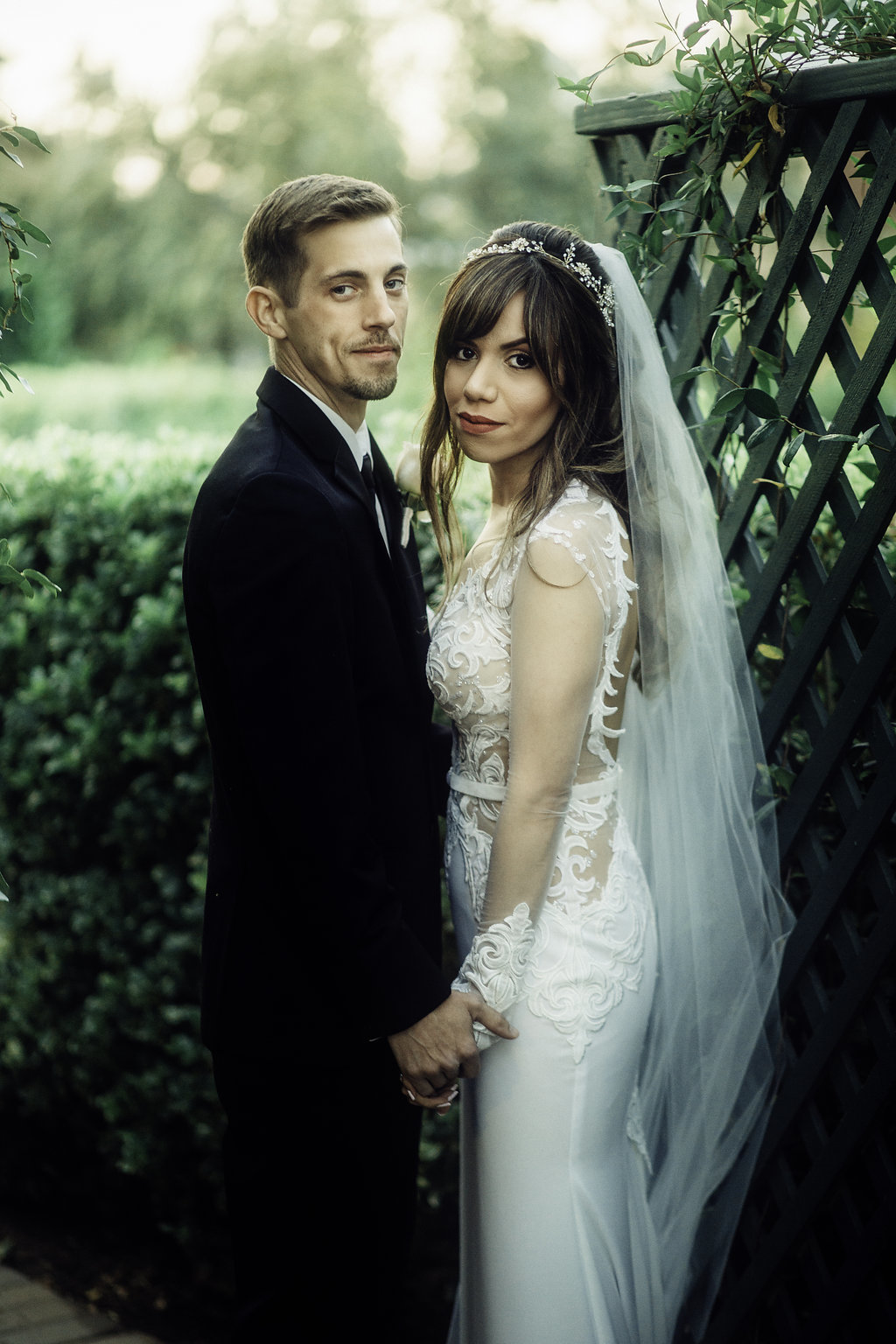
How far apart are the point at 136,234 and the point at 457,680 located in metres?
25.2

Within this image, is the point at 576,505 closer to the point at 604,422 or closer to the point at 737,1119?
the point at 604,422

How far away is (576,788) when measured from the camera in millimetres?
2309

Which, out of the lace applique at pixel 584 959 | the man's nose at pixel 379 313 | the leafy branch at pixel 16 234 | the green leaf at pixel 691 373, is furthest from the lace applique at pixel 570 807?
the leafy branch at pixel 16 234

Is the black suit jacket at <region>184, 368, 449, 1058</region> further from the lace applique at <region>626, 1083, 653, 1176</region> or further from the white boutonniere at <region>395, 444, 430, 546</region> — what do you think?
the lace applique at <region>626, 1083, 653, 1176</region>

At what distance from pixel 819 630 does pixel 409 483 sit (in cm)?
104

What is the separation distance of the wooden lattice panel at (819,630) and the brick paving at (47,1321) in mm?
1796

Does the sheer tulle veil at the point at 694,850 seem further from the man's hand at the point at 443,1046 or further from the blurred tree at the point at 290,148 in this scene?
the blurred tree at the point at 290,148

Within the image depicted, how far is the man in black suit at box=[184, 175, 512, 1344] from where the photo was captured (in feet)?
6.73

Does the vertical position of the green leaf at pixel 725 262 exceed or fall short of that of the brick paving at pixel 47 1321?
it exceeds it

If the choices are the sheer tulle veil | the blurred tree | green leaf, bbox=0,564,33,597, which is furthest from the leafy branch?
the blurred tree

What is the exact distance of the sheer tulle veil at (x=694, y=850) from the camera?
2279mm

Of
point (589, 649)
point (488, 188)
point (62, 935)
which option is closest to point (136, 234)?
point (488, 188)

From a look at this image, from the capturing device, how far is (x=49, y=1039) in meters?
3.81

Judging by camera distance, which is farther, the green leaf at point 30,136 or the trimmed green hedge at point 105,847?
the trimmed green hedge at point 105,847
